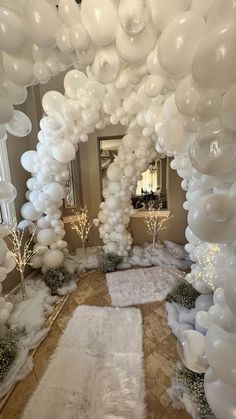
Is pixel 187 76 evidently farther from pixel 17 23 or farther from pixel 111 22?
pixel 17 23

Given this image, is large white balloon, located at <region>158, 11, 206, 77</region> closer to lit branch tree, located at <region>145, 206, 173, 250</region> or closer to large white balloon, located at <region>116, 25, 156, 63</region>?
large white balloon, located at <region>116, 25, 156, 63</region>

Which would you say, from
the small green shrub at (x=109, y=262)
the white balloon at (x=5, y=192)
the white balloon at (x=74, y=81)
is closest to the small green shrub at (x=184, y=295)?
the small green shrub at (x=109, y=262)

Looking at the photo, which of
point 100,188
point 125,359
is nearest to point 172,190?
point 100,188

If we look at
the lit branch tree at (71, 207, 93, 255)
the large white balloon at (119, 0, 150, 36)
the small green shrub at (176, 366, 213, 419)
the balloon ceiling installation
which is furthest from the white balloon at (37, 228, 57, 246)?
the large white balloon at (119, 0, 150, 36)

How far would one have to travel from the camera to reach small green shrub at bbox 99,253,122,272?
13.3 ft

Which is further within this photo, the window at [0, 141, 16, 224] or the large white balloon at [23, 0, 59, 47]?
the window at [0, 141, 16, 224]

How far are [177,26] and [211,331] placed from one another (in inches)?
45.2

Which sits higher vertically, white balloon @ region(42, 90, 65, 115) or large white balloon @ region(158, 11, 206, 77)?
white balloon @ region(42, 90, 65, 115)

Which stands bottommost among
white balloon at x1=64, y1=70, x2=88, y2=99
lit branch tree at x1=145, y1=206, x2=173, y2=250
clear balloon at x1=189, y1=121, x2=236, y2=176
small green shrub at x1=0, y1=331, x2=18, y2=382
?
small green shrub at x1=0, y1=331, x2=18, y2=382

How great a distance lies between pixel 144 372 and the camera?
2.12 m

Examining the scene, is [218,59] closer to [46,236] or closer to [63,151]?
[63,151]

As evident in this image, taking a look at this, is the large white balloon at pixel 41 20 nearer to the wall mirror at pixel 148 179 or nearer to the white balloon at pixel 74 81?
the white balloon at pixel 74 81

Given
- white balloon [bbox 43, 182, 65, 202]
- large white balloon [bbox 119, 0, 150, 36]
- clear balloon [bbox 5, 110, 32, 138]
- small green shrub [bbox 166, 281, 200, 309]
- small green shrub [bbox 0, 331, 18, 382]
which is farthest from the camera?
white balloon [bbox 43, 182, 65, 202]

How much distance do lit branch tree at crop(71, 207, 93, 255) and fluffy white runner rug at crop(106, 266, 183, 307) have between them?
101 centimetres
